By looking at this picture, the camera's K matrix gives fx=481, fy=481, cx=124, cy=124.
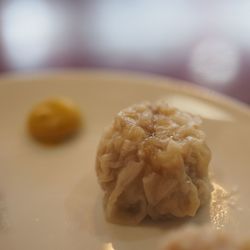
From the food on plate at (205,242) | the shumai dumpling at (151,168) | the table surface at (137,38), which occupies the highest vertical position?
the table surface at (137,38)

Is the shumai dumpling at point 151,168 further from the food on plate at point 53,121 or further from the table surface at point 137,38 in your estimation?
the table surface at point 137,38

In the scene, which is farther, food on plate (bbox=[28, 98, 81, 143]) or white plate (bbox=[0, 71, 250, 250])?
food on plate (bbox=[28, 98, 81, 143])

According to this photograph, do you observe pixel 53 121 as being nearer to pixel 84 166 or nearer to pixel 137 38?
pixel 84 166

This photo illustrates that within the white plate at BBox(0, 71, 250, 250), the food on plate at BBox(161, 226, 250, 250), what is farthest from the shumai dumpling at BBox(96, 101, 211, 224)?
the food on plate at BBox(161, 226, 250, 250)

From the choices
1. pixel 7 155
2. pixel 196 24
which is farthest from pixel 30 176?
pixel 196 24

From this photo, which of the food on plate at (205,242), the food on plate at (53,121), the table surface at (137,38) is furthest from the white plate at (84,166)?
the table surface at (137,38)

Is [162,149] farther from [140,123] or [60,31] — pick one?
[60,31]

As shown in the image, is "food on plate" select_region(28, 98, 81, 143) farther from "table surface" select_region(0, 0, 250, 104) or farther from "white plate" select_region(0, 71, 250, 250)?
"table surface" select_region(0, 0, 250, 104)
